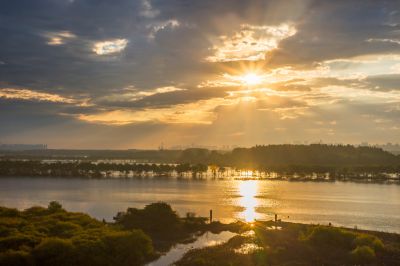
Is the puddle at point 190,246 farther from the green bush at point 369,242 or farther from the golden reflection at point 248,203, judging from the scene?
the golden reflection at point 248,203

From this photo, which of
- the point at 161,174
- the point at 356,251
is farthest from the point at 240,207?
the point at 161,174

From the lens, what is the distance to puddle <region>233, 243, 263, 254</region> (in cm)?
4578

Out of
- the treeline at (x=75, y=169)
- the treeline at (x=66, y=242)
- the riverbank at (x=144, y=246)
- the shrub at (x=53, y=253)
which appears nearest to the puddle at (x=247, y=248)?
the riverbank at (x=144, y=246)

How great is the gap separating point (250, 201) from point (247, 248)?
56979mm

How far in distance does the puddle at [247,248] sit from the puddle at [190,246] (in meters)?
4.32

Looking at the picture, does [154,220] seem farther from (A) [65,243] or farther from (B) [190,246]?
(A) [65,243]

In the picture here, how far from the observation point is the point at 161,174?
190 meters

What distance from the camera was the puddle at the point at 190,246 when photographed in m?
44.0

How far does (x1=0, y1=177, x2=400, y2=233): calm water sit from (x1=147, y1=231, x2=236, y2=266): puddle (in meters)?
15.9

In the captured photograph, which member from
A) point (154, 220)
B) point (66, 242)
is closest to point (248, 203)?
point (154, 220)

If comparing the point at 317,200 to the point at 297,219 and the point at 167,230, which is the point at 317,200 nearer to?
the point at 297,219

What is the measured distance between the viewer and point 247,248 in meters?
47.6

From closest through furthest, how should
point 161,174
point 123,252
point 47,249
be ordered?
point 47,249 → point 123,252 → point 161,174

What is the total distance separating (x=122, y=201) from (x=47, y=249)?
6345 cm
